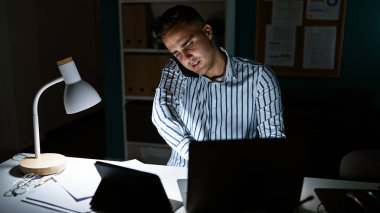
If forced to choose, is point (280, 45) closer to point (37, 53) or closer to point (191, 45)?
point (191, 45)

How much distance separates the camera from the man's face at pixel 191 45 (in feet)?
5.14

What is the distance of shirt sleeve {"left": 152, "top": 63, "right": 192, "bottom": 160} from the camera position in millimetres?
1689

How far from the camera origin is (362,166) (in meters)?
1.80

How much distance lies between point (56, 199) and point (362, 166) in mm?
1330

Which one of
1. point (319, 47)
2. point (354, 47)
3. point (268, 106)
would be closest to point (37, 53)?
point (319, 47)

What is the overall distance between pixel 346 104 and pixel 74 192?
7.56ft

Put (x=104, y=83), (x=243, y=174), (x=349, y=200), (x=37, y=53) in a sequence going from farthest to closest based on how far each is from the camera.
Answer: (x=37, y=53) < (x=104, y=83) < (x=349, y=200) < (x=243, y=174)

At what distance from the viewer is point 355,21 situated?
3.17 metres

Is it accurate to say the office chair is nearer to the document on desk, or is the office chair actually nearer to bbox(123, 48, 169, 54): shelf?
the document on desk

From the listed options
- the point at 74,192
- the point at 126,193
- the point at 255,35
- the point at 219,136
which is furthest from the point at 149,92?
the point at 126,193

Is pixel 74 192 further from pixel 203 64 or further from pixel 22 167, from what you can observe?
pixel 203 64

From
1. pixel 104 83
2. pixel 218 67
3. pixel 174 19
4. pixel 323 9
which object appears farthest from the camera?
pixel 104 83

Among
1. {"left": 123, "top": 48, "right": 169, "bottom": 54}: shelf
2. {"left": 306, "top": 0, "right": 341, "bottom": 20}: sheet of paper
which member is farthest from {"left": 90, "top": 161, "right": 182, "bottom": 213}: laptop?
{"left": 306, "top": 0, "right": 341, "bottom": 20}: sheet of paper

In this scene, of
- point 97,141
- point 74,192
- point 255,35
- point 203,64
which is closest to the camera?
point 74,192
